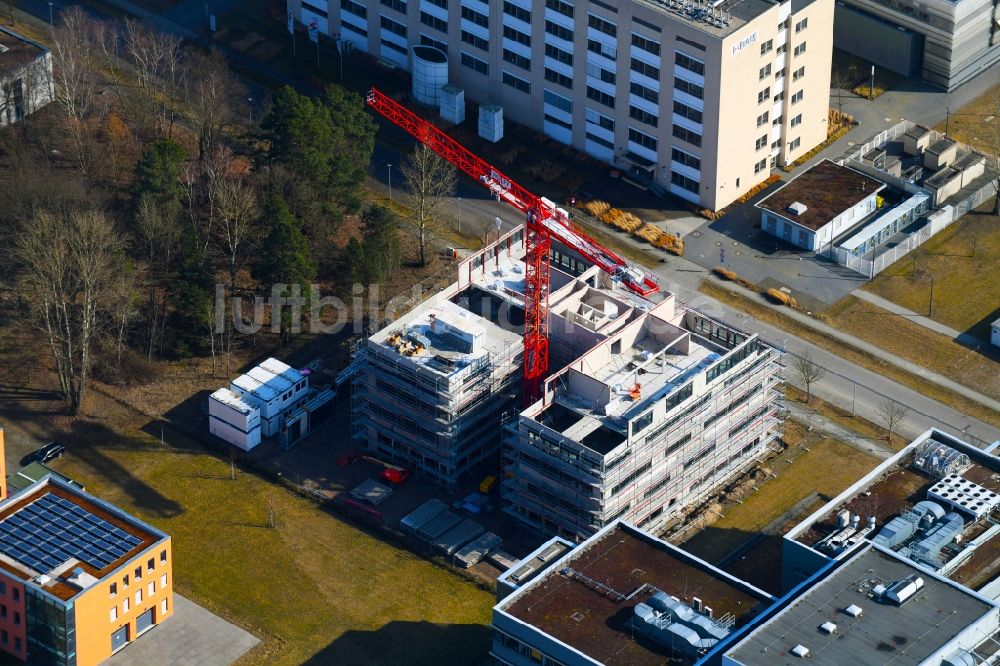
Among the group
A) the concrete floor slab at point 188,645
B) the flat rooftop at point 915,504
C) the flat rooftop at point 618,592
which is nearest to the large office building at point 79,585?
the concrete floor slab at point 188,645

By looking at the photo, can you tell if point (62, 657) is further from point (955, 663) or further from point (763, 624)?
point (955, 663)

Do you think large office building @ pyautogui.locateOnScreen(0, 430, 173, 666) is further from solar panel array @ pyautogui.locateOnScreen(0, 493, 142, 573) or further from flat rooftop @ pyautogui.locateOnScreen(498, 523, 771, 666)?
flat rooftop @ pyautogui.locateOnScreen(498, 523, 771, 666)

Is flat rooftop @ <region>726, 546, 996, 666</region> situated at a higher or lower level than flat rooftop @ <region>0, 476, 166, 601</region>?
higher

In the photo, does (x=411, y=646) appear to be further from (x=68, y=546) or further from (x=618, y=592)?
(x=68, y=546)

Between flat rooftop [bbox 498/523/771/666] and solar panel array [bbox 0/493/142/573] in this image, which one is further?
solar panel array [bbox 0/493/142/573]

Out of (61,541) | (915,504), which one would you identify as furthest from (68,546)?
(915,504)

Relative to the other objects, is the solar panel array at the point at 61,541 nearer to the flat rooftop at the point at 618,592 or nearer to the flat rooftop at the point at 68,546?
the flat rooftop at the point at 68,546

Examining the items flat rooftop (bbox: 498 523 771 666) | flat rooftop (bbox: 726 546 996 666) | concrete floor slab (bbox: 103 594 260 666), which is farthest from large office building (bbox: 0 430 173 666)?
flat rooftop (bbox: 726 546 996 666)
